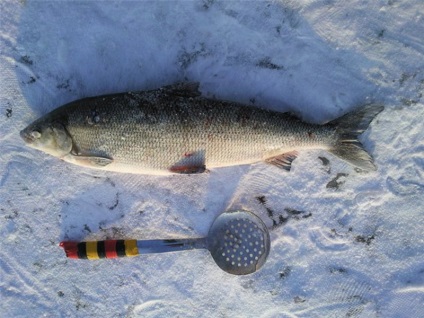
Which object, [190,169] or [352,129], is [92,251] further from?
[352,129]

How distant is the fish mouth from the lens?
344 centimetres

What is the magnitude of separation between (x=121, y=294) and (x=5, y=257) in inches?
45.9

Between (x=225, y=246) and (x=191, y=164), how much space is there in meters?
0.85

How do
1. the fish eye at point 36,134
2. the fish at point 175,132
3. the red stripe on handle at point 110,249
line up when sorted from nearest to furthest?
the fish at point 175,132 → the fish eye at point 36,134 → the red stripe on handle at point 110,249

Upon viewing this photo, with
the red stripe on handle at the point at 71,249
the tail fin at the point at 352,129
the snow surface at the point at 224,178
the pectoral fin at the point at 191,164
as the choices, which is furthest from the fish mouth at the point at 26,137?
the tail fin at the point at 352,129

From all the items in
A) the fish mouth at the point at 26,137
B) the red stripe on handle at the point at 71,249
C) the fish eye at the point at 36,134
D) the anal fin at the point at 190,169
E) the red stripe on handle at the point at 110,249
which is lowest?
the red stripe on handle at the point at 71,249

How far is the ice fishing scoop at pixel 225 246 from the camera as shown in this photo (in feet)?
11.9

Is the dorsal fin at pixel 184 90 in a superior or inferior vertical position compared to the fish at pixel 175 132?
superior

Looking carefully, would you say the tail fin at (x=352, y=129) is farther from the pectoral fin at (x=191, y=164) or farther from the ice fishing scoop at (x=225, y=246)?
the pectoral fin at (x=191, y=164)

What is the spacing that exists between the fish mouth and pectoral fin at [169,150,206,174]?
124cm

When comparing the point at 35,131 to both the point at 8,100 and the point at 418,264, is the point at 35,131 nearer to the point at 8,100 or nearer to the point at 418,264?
the point at 8,100

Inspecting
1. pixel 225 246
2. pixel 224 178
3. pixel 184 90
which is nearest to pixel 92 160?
pixel 184 90

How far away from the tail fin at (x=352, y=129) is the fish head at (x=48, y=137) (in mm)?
2277

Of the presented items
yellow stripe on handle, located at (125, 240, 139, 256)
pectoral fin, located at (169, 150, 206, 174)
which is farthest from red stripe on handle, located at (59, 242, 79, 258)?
pectoral fin, located at (169, 150, 206, 174)
